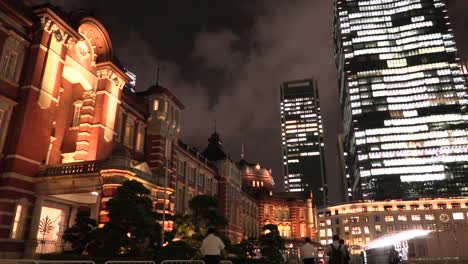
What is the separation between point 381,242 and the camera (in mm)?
29984

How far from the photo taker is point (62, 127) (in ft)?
80.4

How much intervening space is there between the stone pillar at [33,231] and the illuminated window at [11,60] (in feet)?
22.0

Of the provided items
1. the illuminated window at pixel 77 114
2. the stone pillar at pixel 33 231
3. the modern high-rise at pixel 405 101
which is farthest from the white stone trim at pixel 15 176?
the modern high-rise at pixel 405 101

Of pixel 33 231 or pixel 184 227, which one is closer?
pixel 33 231

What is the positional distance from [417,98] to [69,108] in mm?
126996

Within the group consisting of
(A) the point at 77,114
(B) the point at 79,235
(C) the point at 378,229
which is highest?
(A) the point at 77,114

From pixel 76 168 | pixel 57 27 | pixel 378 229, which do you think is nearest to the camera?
pixel 76 168

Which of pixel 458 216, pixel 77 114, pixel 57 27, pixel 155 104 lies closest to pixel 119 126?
pixel 77 114

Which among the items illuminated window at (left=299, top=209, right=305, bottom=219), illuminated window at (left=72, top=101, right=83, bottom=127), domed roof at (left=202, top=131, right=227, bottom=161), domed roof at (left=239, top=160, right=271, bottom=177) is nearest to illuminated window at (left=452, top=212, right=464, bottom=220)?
illuminated window at (left=299, top=209, right=305, bottom=219)

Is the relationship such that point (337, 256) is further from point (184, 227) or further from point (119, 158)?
point (184, 227)

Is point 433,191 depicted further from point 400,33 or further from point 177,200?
point 177,200

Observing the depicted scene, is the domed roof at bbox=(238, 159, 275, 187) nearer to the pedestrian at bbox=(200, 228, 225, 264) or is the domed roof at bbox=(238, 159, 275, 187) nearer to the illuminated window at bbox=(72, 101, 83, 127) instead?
the illuminated window at bbox=(72, 101, 83, 127)

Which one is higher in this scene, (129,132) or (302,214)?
(129,132)

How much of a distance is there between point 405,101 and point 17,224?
431 ft
